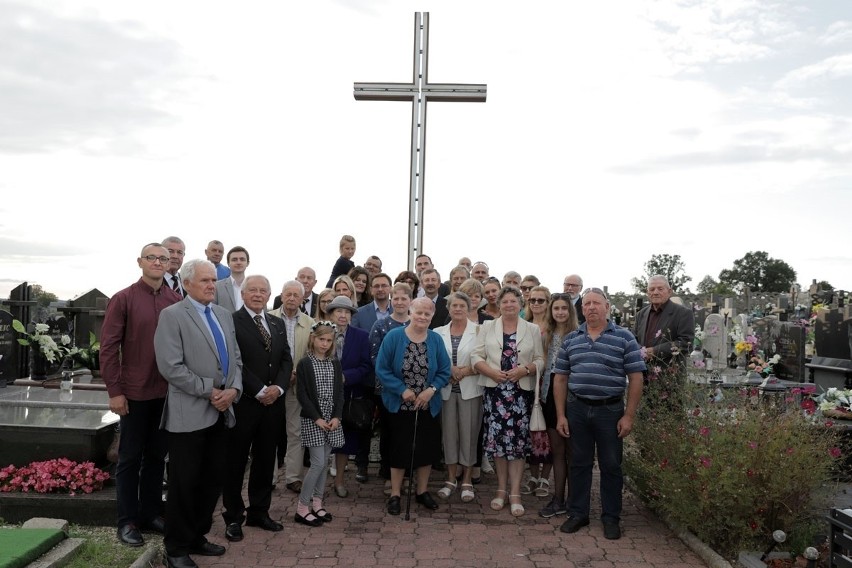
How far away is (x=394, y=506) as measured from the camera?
21.7ft

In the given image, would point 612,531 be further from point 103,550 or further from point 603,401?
point 103,550

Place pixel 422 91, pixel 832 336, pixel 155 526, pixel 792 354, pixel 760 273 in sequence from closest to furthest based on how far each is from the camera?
pixel 155 526
pixel 422 91
pixel 832 336
pixel 792 354
pixel 760 273

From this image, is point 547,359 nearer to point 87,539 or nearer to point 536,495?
point 536,495

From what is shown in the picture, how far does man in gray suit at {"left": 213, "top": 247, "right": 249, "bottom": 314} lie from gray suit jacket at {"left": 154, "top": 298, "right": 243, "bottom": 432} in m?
1.37

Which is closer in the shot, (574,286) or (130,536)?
(130,536)

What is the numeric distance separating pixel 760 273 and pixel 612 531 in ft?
294

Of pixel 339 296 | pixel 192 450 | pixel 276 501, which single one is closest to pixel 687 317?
pixel 339 296

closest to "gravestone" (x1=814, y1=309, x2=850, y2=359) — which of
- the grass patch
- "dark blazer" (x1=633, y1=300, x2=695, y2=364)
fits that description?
"dark blazer" (x1=633, y1=300, x2=695, y2=364)

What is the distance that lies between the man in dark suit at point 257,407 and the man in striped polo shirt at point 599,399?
2362 mm

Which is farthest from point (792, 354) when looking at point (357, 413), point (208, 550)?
point (208, 550)

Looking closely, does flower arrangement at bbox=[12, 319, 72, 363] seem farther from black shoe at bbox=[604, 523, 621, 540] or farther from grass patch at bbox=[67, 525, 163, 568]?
black shoe at bbox=[604, 523, 621, 540]

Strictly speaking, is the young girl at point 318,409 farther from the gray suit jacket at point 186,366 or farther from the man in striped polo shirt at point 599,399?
the man in striped polo shirt at point 599,399

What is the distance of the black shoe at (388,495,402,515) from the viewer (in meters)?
6.58

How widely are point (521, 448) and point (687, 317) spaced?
7.86 feet
